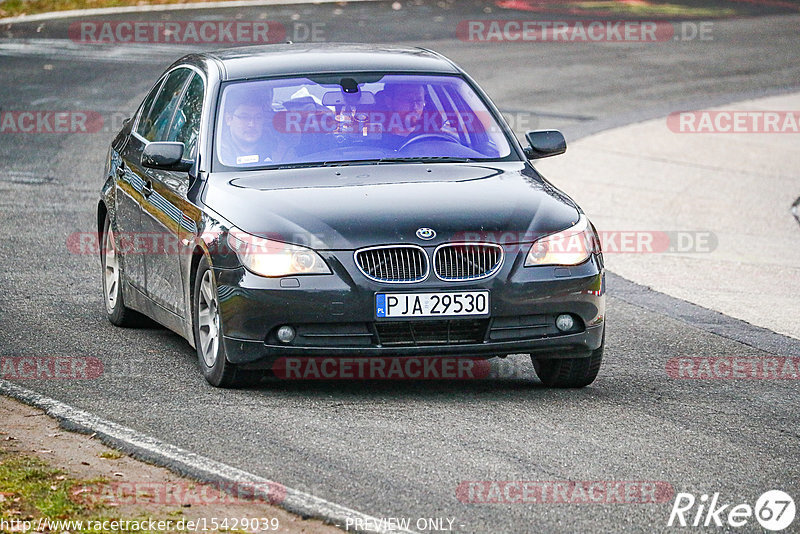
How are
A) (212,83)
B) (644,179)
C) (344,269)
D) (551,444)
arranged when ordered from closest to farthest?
(551,444)
(344,269)
(212,83)
(644,179)

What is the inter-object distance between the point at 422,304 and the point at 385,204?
588mm

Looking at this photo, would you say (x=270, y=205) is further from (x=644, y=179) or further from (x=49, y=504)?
(x=644, y=179)

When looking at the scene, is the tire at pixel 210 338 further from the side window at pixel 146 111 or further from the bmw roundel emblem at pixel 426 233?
the side window at pixel 146 111

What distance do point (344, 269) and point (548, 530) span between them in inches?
83.5

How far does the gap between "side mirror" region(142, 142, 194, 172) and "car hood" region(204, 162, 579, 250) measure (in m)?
0.31

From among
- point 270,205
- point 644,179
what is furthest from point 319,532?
point 644,179

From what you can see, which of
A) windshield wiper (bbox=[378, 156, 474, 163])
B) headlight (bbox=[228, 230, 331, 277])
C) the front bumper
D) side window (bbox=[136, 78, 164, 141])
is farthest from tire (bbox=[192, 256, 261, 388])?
side window (bbox=[136, 78, 164, 141])

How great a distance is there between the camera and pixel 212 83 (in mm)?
8641

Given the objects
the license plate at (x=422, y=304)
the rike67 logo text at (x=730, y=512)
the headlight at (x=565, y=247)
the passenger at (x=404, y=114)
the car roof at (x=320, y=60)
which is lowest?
the rike67 logo text at (x=730, y=512)

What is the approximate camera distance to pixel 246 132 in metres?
8.40

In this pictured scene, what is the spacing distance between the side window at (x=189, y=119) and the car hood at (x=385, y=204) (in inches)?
21.8

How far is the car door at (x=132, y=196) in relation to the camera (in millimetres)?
8930

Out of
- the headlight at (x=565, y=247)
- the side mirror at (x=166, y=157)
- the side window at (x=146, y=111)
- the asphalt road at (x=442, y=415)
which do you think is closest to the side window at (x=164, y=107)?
the side window at (x=146, y=111)

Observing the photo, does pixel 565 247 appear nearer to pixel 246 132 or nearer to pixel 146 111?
pixel 246 132
